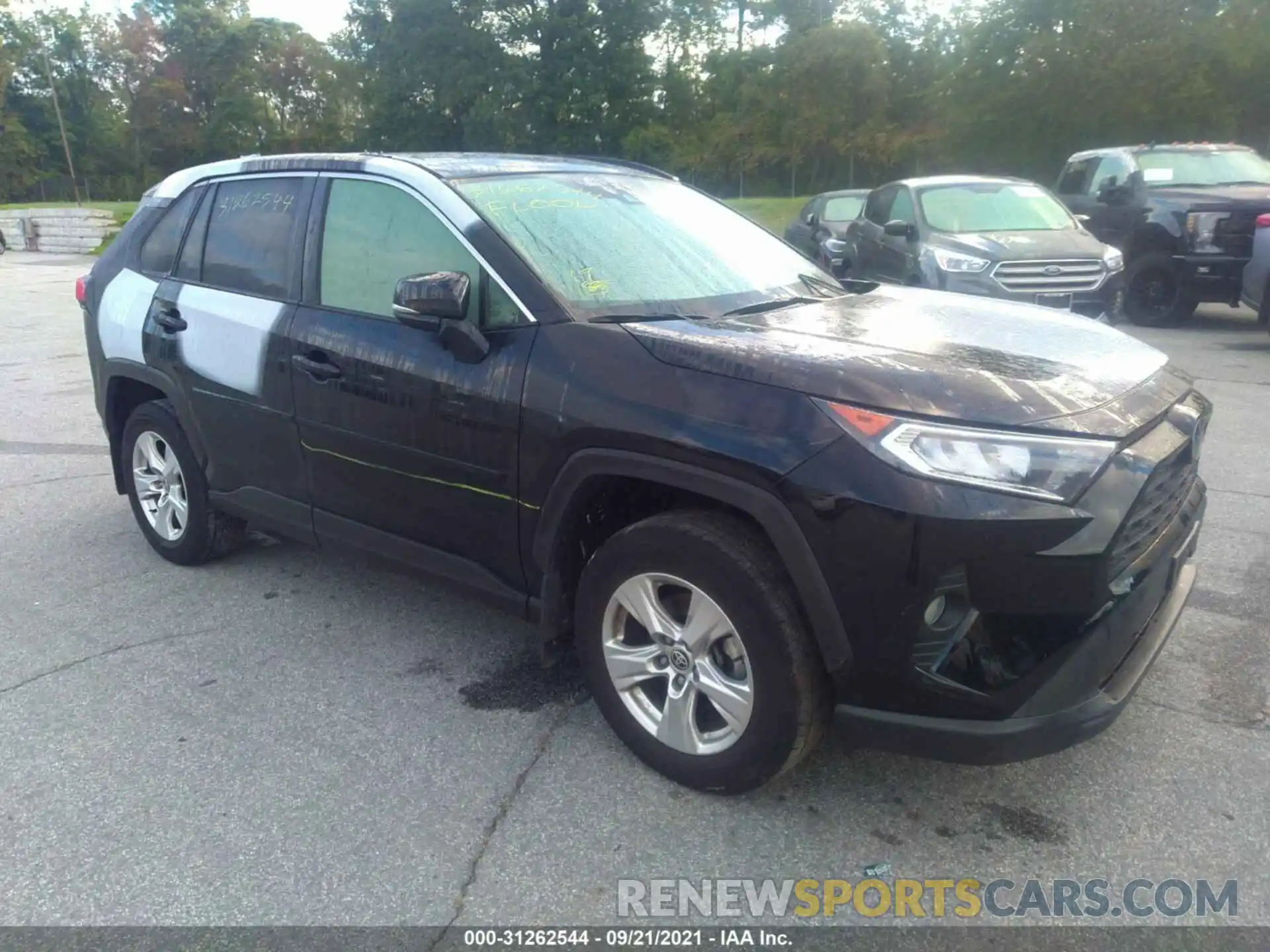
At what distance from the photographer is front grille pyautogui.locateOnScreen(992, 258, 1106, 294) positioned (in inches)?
355

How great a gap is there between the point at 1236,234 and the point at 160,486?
1047 cm

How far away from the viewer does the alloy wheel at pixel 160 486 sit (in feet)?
15.7

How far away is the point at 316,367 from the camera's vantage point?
12.4 feet

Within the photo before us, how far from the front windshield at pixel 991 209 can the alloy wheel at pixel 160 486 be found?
24.1 feet

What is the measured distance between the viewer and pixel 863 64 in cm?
3878

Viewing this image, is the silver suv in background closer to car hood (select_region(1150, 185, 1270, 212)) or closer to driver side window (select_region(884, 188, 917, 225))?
driver side window (select_region(884, 188, 917, 225))

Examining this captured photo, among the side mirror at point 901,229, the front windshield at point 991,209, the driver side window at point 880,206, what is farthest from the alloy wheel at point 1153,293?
the side mirror at point 901,229

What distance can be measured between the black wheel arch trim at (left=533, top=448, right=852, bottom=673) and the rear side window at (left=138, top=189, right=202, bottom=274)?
269 centimetres

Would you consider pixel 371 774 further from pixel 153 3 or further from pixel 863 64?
pixel 153 3

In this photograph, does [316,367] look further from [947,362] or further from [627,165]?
[947,362]

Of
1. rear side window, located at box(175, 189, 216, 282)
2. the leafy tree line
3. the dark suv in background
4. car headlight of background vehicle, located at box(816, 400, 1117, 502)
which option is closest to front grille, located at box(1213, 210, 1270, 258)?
the dark suv in background

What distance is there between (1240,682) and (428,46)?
47.8 m

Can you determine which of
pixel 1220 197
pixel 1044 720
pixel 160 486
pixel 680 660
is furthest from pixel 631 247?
pixel 1220 197

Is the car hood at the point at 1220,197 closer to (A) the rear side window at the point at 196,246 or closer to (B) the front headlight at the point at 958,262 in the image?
(B) the front headlight at the point at 958,262
